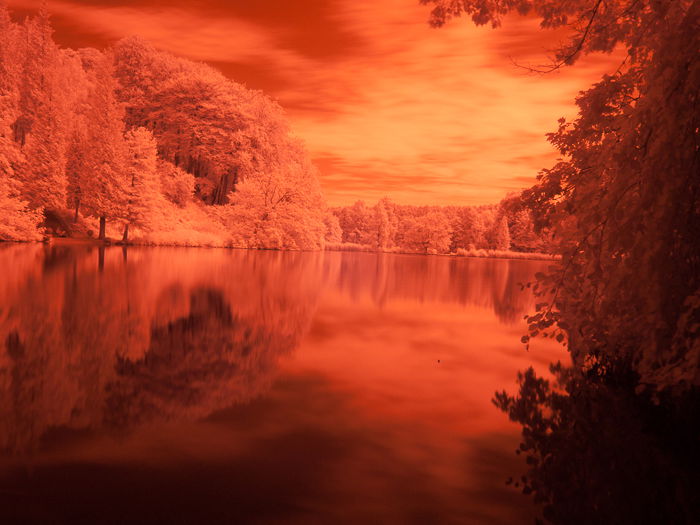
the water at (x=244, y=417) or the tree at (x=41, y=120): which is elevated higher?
the tree at (x=41, y=120)

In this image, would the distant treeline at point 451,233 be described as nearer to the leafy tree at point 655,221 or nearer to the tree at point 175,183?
the tree at point 175,183

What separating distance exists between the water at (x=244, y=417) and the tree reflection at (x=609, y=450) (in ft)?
0.96

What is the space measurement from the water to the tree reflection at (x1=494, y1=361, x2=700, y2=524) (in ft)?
0.96

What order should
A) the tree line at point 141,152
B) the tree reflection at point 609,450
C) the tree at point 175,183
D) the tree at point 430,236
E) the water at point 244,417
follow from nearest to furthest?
the water at point 244,417 < the tree reflection at point 609,450 < the tree line at point 141,152 < the tree at point 175,183 < the tree at point 430,236

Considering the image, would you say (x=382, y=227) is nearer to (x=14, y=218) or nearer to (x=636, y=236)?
(x=14, y=218)

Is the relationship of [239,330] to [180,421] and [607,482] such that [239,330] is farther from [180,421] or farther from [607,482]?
[607,482]

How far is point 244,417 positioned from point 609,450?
364 cm

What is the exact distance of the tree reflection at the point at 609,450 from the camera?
4078 mm

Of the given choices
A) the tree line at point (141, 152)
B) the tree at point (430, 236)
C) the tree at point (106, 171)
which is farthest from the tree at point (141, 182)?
the tree at point (430, 236)

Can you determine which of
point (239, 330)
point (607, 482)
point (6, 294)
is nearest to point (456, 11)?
point (239, 330)

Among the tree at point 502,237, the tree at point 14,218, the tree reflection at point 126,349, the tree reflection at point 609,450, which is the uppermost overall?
the tree at point 502,237

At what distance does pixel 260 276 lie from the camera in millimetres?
21828

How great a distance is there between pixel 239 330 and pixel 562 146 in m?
6.54

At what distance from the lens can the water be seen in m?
3.82
